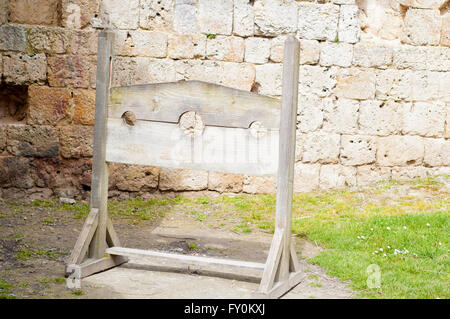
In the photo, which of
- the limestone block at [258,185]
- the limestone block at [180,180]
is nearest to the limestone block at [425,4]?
the limestone block at [258,185]

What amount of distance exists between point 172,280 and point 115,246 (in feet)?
2.27

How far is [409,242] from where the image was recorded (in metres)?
5.60

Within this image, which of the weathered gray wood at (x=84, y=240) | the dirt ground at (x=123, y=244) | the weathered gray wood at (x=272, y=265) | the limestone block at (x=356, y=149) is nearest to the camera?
the weathered gray wood at (x=272, y=265)

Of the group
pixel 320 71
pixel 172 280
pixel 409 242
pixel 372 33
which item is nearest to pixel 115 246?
pixel 172 280

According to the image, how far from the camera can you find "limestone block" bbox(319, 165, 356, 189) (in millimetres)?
8320

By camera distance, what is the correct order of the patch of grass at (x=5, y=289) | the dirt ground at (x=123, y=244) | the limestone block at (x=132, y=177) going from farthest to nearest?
the limestone block at (x=132, y=177), the dirt ground at (x=123, y=244), the patch of grass at (x=5, y=289)

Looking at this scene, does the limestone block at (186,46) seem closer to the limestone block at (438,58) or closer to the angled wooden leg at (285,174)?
the limestone block at (438,58)

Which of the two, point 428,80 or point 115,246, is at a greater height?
point 428,80

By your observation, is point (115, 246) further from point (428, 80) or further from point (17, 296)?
point (428, 80)

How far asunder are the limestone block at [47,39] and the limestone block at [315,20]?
316cm

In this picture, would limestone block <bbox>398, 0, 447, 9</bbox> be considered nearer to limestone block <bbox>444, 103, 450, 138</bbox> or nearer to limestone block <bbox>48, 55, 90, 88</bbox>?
limestone block <bbox>444, 103, 450, 138</bbox>

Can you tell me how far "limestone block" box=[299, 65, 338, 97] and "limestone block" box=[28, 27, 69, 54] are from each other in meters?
3.20

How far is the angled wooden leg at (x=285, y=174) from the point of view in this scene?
4406 millimetres

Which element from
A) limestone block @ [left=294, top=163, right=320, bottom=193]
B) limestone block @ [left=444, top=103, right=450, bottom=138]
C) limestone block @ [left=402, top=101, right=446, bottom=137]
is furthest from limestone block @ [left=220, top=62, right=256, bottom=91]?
Answer: limestone block @ [left=444, top=103, right=450, bottom=138]
